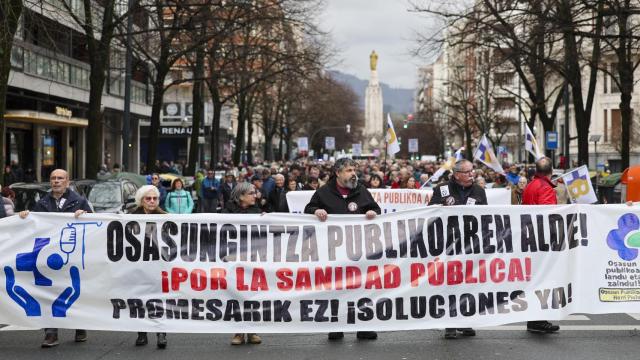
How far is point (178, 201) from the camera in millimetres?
17359

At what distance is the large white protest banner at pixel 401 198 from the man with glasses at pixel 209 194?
5.94 metres

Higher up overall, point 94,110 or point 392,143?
point 94,110

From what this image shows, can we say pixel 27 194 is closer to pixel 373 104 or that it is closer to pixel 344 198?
pixel 344 198

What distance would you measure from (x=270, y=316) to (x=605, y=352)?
9.75 ft

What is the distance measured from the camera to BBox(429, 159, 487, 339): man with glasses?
9.55 metres

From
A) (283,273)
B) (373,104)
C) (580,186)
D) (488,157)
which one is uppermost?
(373,104)

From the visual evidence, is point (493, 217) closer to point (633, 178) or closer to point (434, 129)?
point (633, 178)

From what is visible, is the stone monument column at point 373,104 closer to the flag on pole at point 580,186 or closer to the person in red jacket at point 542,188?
the flag on pole at point 580,186

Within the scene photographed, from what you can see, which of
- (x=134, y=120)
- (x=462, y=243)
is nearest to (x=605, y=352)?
(x=462, y=243)

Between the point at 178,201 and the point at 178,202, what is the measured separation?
0.08 ft

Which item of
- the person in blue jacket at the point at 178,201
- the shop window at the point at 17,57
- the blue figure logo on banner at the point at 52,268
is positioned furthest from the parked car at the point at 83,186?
the shop window at the point at 17,57

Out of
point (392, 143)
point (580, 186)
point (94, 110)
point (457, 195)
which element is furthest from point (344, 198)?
point (392, 143)

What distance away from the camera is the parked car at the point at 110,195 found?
18.3 m

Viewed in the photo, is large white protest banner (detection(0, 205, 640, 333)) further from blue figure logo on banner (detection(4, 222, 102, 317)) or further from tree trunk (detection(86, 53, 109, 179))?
tree trunk (detection(86, 53, 109, 179))
